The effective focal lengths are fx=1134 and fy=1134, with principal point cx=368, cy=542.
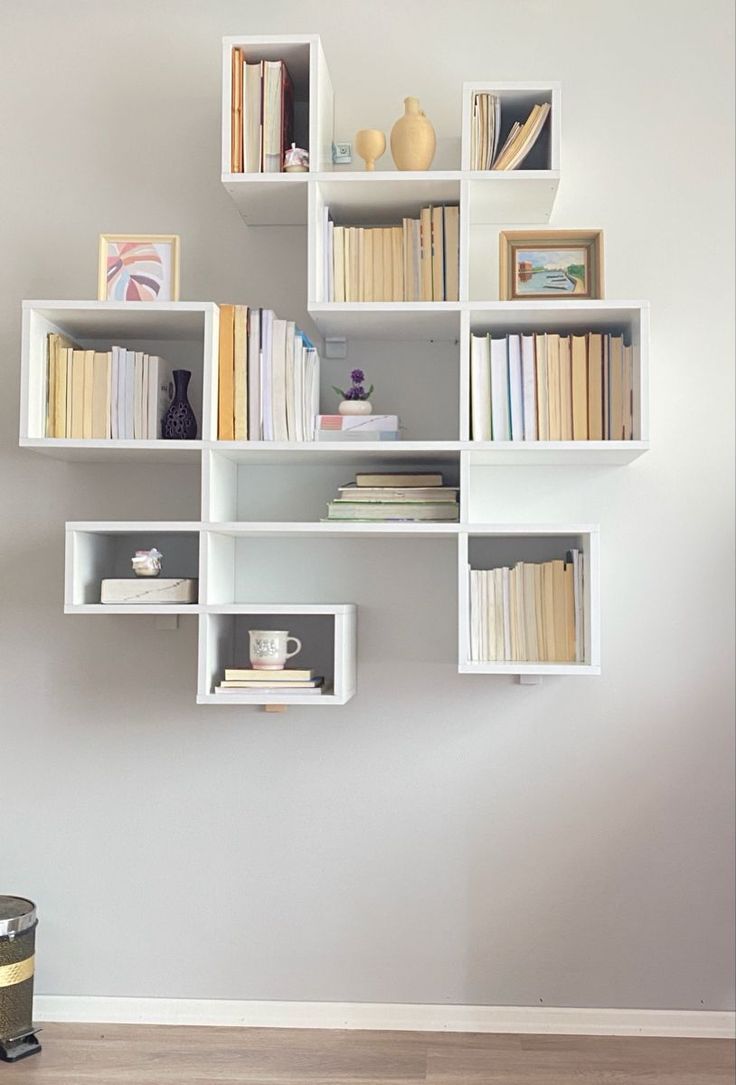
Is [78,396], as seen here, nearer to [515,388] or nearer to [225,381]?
[225,381]

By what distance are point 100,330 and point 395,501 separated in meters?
0.79

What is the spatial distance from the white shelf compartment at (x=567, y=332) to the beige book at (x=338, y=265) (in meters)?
0.29

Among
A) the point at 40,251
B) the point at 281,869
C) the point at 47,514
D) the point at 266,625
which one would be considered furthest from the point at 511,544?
the point at 40,251

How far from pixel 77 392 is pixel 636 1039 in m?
1.91

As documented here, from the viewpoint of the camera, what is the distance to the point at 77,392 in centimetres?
246

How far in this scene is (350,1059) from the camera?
2.45 metres

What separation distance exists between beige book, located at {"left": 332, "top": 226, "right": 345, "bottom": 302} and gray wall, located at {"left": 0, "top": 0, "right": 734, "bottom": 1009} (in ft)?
0.67

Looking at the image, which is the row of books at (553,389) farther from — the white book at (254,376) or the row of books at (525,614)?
the white book at (254,376)

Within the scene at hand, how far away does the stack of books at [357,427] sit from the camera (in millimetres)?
2453

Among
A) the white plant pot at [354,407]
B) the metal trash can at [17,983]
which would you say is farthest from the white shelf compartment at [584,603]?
the metal trash can at [17,983]

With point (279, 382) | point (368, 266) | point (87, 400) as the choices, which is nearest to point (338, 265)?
point (368, 266)

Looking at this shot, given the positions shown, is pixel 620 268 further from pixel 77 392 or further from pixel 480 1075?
pixel 480 1075

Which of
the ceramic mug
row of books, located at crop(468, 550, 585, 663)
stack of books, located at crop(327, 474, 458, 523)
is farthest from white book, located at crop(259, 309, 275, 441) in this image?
row of books, located at crop(468, 550, 585, 663)

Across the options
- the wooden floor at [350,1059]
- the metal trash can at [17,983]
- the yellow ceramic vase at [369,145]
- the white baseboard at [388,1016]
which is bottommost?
the wooden floor at [350,1059]
